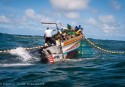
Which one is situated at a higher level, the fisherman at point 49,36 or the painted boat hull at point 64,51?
the fisherman at point 49,36

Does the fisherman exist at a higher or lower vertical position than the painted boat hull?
higher

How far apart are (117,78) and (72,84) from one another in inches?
104

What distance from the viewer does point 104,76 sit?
1215 cm

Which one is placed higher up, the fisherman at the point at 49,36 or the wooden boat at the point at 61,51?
the fisherman at the point at 49,36

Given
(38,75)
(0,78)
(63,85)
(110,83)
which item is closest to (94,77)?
(110,83)

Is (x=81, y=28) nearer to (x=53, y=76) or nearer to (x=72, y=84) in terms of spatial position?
(x=53, y=76)

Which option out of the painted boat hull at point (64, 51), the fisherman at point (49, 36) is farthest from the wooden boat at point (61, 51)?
the fisherman at point (49, 36)

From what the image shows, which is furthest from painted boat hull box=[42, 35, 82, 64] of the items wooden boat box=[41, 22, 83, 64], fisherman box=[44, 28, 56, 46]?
fisherman box=[44, 28, 56, 46]

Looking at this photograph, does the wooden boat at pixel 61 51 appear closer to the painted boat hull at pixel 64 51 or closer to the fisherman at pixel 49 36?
the painted boat hull at pixel 64 51

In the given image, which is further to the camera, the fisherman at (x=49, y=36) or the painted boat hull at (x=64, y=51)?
the fisherman at (x=49, y=36)

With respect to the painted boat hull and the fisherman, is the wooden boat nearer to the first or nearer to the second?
the painted boat hull

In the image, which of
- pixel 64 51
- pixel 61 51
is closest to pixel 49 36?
pixel 61 51

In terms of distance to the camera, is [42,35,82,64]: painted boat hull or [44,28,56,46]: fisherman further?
[44,28,56,46]: fisherman

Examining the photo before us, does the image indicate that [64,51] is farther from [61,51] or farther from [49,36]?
[49,36]
